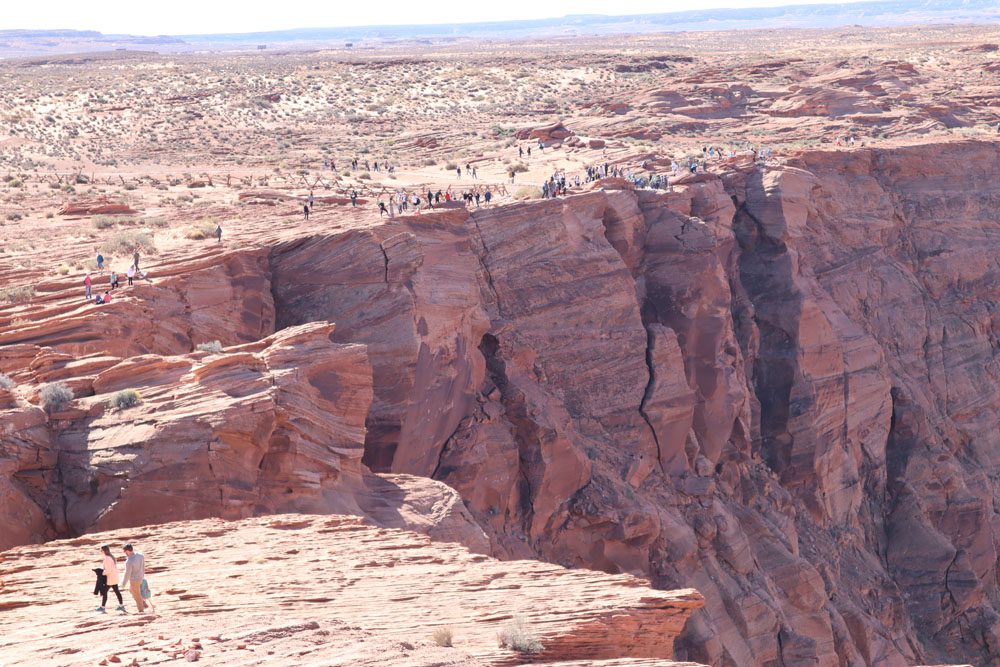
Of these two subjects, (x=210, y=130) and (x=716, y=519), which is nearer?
(x=716, y=519)

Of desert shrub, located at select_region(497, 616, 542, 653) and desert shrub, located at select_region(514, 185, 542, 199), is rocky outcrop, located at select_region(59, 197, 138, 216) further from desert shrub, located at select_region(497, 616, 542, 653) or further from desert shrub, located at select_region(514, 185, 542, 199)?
desert shrub, located at select_region(497, 616, 542, 653)

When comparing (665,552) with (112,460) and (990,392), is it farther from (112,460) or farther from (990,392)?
(990,392)

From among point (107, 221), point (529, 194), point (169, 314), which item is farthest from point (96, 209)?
point (529, 194)

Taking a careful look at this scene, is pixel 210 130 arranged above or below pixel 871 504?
above

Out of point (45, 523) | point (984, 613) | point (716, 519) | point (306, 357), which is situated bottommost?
point (984, 613)

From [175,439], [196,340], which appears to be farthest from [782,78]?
[175,439]

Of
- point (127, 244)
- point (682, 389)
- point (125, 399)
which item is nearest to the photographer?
point (125, 399)

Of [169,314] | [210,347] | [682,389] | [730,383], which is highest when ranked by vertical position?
[169,314]

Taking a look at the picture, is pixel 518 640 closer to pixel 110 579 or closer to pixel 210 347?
pixel 110 579
